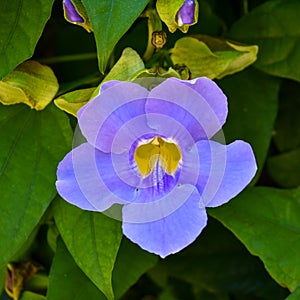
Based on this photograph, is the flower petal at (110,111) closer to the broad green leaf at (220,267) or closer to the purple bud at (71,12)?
the purple bud at (71,12)

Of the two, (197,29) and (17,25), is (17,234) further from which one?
(197,29)

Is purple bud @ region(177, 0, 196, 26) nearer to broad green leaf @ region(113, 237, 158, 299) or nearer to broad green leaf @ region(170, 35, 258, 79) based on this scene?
broad green leaf @ region(170, 35, 258, 79)

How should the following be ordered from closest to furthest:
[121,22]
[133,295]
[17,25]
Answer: [121,22] < [17,25] < [133,295]

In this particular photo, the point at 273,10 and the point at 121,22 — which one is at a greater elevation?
the point at 121,22

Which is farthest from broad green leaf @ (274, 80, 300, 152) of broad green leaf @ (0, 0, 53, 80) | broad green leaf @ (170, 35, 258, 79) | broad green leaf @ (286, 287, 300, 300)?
broad green leaf @ (0, 0, 53, 80)

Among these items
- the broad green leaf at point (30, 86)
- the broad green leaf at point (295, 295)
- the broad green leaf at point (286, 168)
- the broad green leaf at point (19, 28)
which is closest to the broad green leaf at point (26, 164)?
the broad green leaf at point (30, 86)

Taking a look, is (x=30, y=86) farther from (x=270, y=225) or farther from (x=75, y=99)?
(x=270, y=225)

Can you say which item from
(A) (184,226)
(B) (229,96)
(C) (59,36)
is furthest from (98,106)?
(C) (59,36)
